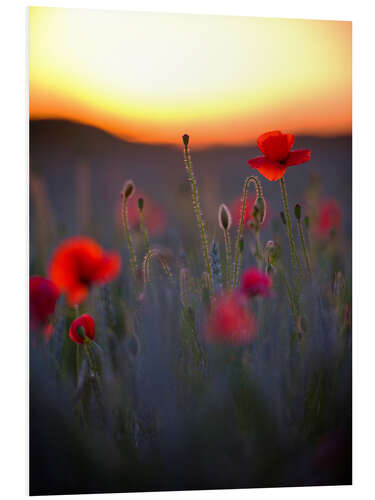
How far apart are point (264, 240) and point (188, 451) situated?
78 centimetres

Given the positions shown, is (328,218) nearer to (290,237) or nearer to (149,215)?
(290,237)

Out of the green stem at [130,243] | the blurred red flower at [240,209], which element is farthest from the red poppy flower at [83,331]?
the blurred red flower at [240,209]

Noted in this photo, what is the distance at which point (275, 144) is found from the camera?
99.8 inches

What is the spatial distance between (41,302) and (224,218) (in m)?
0.68

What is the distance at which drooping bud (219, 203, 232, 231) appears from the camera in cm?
251

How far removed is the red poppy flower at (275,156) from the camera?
253cm

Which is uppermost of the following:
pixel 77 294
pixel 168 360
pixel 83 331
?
pixel 77 294

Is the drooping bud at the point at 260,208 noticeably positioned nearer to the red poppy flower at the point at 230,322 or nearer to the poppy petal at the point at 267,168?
the poppy petal at the point at 267,168

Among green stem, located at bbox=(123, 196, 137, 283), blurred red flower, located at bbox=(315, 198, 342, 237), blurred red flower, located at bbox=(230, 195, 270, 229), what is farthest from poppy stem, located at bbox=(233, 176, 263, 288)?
green stem, located at bbox=(123, 196, 137, 283)

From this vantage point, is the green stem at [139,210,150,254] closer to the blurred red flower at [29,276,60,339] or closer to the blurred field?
the blurred field

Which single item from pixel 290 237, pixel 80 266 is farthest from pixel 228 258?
pixel 80 266

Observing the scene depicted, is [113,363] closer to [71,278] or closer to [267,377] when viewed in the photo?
[71,278]

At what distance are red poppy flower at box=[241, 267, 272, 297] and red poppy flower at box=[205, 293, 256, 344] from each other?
41 millimetres
